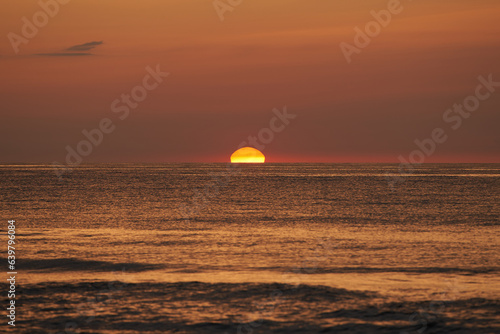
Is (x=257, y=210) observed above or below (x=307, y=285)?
above

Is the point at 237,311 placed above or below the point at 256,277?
below

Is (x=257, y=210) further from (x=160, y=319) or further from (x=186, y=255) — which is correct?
(x=160, y=319)

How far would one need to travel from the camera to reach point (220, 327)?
17.5 m

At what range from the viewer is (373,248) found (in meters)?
33.5

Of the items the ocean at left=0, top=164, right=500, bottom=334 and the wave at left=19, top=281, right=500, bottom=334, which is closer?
the wave at left=19, top=281, right=500, bottom=334

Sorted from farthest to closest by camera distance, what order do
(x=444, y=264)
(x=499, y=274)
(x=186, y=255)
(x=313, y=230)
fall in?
(x=313, y=230) → (x=186, y=255) → (x=444, y=264) → (x=499, y=274)

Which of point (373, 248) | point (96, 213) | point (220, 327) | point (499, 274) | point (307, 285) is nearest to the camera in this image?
point (220, 327)

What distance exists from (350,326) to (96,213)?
44507mm

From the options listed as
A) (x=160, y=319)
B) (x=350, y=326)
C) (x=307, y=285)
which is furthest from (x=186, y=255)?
(x=350, y=326)

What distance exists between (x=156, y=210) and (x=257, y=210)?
10911mm

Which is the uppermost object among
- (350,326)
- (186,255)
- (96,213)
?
(96,213)

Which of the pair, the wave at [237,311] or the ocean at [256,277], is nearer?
the wave at [237,311]

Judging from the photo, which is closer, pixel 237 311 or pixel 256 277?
pixel 237 311

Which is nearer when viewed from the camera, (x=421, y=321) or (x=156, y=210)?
(x=421, y=321)
